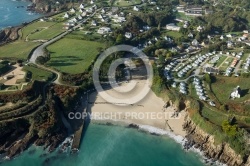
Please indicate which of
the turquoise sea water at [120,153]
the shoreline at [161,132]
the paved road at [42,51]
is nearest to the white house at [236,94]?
the shoreline at [161,132]

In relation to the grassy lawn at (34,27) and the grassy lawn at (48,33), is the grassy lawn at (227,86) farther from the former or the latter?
the grassy lawn at (34,27)

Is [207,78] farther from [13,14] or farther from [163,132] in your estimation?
[13,14]

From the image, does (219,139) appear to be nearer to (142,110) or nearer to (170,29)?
(142,110)

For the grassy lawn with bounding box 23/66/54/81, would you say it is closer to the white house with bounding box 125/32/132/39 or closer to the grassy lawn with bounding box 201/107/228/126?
the white house with bounding box 125/32/132/39

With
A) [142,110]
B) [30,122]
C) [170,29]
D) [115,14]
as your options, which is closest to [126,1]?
[115,14]

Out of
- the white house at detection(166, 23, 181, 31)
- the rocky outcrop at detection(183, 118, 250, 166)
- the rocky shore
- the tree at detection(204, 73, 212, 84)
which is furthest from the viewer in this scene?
the white house at detection(166, 23, 181, 31)

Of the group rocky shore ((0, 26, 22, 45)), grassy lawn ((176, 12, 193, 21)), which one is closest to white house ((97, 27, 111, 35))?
rocky shore ((0, 26, 22, 45))
